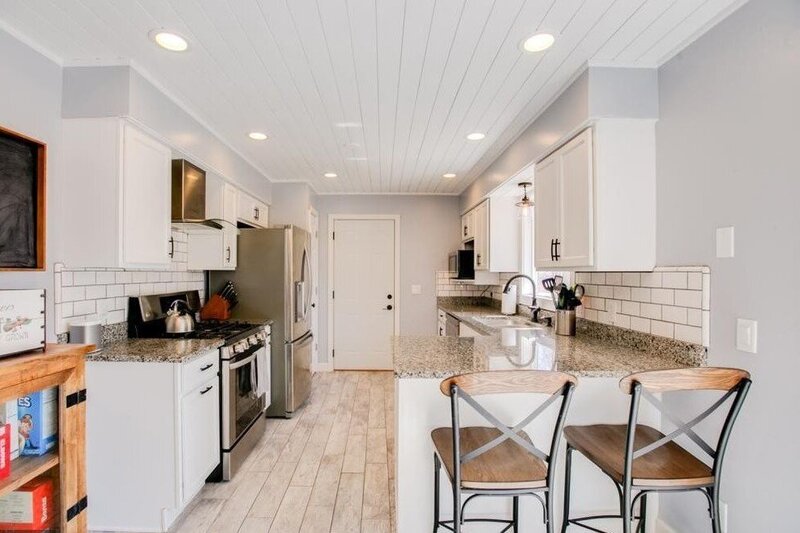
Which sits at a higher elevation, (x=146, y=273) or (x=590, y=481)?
(x=146, y=273)

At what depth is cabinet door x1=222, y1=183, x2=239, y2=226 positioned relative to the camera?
3.39 meters

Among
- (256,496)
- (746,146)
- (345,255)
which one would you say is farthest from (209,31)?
(345,255)

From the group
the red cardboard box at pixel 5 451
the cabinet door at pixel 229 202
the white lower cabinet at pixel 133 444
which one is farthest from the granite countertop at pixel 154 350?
the cabinet door at pixel 229 202

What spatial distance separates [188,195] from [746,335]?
311 centimetres

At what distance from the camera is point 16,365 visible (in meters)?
1.42

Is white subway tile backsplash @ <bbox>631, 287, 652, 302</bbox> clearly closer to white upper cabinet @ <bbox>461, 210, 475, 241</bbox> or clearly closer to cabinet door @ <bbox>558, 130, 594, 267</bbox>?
cabinet door @ <bbox>558, 130, 594, 267</bbox>

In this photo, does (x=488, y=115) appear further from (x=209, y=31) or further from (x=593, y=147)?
(x=209, y=31)

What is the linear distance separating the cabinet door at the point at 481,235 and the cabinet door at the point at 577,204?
177 cm

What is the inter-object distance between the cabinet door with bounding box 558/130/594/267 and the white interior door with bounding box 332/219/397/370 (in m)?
3.34

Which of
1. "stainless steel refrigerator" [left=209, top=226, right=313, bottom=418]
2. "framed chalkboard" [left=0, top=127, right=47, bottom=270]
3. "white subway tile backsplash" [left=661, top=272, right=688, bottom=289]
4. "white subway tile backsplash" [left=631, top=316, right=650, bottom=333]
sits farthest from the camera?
"stainless steel refrigerator" [left=209, top=226, right=313, bottom=418]

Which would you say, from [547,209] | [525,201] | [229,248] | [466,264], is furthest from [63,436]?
[466,264]

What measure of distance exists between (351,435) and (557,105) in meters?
2.88

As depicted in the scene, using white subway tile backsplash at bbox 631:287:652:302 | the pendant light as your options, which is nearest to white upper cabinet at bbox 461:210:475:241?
the pendant light

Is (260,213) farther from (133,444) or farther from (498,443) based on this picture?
(498,443)
